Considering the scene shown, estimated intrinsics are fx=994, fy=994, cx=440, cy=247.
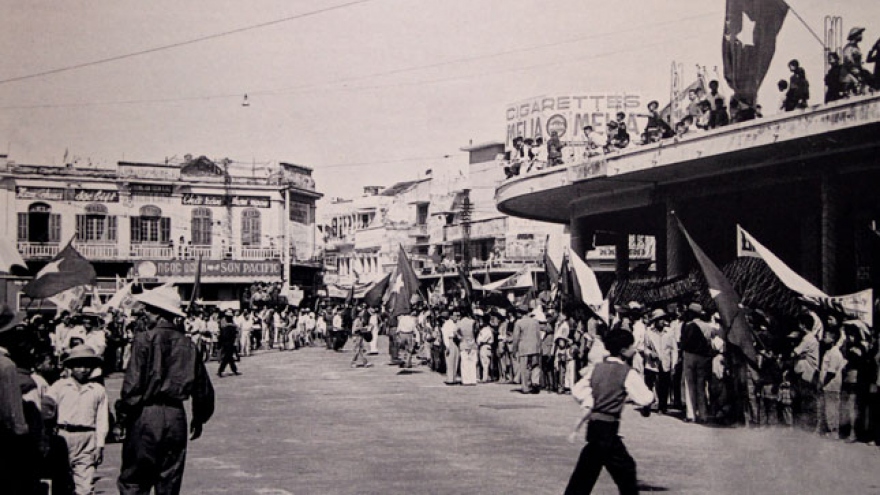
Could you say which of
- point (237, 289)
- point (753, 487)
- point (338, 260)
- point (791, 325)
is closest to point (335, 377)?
point (791, 325)

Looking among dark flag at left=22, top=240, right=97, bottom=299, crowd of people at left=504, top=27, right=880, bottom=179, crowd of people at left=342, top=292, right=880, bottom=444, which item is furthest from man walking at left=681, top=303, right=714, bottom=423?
dark flag at left=22, top=240, right=97, bottom=299

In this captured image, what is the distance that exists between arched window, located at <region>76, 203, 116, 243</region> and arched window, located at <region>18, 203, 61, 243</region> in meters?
1.42

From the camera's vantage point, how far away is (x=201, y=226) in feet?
186

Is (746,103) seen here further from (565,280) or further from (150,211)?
(150,211)

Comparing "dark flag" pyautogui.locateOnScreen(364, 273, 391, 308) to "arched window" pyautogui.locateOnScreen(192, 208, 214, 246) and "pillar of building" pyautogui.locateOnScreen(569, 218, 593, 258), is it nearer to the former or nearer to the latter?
"pillar of building" pyautogui.locateOnScreen(569, 218, 593, 258)

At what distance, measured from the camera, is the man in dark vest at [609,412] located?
7.06m

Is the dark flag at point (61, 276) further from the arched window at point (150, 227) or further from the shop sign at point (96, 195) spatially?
the arched window at point (150, 227)

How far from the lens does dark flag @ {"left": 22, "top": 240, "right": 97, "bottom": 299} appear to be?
1853 centimetres

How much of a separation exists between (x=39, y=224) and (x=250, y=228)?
39.6ft

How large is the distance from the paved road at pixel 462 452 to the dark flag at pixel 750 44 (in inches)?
273

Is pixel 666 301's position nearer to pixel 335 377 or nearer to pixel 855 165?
pixel 855 165

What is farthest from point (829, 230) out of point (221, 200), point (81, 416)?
point (221, 200)

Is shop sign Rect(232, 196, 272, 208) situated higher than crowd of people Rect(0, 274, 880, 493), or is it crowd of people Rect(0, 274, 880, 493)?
shop sign Rect(232, 196, 272, 208)

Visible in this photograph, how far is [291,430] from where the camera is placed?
13.2 meters
